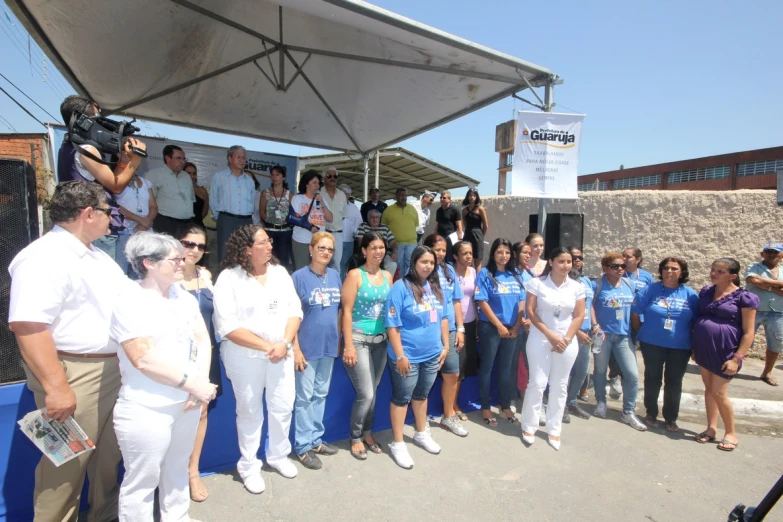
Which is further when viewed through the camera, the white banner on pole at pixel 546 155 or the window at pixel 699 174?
the window at pixel 699 174

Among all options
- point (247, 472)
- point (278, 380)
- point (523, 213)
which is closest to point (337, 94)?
point (523, 213)

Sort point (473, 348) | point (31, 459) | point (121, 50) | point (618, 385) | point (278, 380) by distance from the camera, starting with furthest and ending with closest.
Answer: point (618, 385) → point (121, 50) → point (473, 348) → point (278, 380) → point (31, 459)

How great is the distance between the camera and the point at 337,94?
613cm

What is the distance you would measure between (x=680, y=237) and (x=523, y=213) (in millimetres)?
2361

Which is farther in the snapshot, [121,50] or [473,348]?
[121,50]

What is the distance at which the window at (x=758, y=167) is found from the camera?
23.2 meters

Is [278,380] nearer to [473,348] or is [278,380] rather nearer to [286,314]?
[286,314]

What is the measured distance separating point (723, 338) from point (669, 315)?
1.54 feet

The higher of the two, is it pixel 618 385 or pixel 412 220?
pixel 412 220

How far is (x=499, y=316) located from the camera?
420cm

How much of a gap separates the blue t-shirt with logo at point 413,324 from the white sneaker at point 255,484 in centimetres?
129

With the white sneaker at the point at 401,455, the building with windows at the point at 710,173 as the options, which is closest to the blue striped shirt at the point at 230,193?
the white sneaker at the point at 401,455

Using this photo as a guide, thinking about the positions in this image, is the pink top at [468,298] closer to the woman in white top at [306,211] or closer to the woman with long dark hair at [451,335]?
the woman with long dark hair at [451,335]

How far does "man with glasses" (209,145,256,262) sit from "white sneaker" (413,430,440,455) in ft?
10.4
